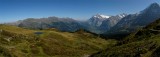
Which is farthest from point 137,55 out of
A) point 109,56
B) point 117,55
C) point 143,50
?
point 109,56

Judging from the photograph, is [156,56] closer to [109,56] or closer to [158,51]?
[158,51]

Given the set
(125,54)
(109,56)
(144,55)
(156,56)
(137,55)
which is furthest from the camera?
(109,56)

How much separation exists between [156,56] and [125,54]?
26.6 m

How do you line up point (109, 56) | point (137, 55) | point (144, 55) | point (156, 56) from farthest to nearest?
1. point (109, 56)
2. point (137, 55)
3. point (144, 55)
4. point (156, 56)

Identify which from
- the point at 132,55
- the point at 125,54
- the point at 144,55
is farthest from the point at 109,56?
the point at 144,55

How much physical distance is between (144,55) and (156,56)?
1040cm

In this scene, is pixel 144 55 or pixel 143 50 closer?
pixel 144 55

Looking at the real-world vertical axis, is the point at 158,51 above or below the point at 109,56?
above

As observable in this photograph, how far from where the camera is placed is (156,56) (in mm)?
57312

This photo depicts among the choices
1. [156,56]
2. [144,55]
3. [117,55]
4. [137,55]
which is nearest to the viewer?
[156,56]

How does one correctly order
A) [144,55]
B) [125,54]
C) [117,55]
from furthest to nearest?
[117,55]
[125,54]
[144,55]

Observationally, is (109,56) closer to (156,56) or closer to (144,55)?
(144,55)

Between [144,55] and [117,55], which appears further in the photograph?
[117,55]

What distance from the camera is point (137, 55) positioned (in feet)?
238
